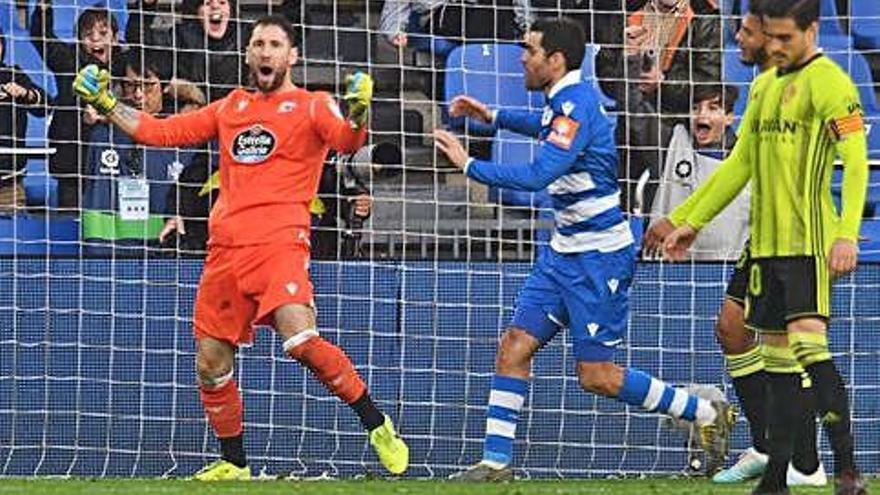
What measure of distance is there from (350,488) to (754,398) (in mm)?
2004

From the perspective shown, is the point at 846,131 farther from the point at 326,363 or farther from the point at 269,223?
the point at 269,223

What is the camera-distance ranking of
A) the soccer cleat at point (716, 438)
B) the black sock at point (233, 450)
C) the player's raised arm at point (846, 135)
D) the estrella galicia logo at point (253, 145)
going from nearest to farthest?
the player's raised arm at point (846, 135) < the estrella galicia logo at point (253, 145) < the black sock at point (233, 450) < the soccer cleat at point (716, 438)

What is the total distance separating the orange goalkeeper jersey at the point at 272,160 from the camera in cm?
1020

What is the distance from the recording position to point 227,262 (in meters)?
10.3

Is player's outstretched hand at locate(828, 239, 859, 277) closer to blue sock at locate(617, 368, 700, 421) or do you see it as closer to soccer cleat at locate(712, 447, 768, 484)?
soccer cleat at locate(712, 447, 768, 484)

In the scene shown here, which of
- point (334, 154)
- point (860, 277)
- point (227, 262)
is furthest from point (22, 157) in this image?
point (860, 277)

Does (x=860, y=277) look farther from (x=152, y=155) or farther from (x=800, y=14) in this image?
(x=800, y=14)

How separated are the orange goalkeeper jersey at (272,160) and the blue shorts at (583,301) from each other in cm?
113

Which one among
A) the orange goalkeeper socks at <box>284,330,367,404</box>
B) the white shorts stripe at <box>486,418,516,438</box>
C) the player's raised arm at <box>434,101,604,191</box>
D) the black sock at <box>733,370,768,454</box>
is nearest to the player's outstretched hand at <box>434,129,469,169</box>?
the player's raised arm at <box>434,101,604,191</box>

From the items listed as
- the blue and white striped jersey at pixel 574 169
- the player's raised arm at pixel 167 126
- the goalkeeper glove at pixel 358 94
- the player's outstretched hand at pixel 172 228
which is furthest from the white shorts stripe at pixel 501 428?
the player's outstretched hand at pixel 172 228

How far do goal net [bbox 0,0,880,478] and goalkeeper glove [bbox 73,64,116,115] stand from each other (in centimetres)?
236

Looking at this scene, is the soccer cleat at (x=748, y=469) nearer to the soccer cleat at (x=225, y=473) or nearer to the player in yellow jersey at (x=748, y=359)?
the player in yellow jersey at (x=748, y=359)

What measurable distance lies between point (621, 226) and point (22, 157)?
13.4ft

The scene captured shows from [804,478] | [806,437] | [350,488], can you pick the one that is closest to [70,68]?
[350,488]
